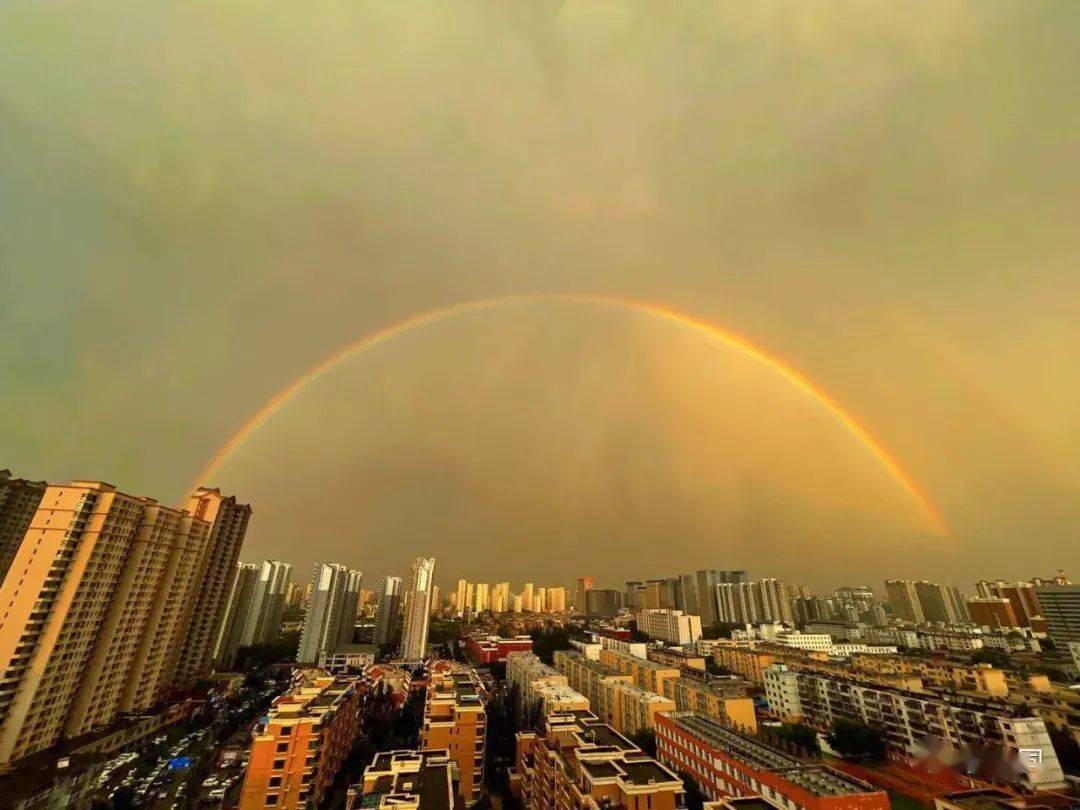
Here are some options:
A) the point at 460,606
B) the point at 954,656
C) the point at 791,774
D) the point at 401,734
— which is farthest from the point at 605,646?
the point at 460,606

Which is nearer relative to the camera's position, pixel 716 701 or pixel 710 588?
pixel 716 701

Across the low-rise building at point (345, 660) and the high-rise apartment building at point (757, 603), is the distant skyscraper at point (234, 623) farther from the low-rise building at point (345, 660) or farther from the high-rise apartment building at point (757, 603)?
the high-rise apartment building at point (757, 603)

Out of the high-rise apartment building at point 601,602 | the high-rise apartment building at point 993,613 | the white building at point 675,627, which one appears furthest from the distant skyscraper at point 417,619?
the high-rise apartment building at point 993,613

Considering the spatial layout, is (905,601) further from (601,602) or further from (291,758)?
(291,758)

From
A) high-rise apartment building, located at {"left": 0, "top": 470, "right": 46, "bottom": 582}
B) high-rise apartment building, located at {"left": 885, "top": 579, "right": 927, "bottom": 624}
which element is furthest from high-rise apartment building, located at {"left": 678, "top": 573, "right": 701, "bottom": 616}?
high-rise apartment building, located at {"left": 0, "top": 470, "right": 46, "bottom": 582}

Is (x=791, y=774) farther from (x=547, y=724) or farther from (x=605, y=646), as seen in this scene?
(x=605, y=646)

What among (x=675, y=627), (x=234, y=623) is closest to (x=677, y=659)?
(x=675, y=627)
